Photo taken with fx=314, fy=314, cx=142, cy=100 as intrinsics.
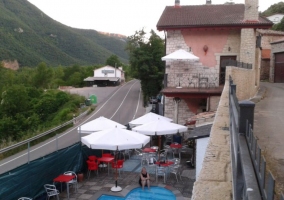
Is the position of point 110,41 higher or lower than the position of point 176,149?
higher

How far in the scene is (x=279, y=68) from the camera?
2720 centimetres

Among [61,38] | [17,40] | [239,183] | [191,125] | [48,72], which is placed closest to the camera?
[239,183]

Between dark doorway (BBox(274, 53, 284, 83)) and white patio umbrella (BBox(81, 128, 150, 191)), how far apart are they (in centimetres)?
1922

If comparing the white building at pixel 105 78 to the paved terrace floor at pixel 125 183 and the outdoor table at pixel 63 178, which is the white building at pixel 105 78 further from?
the outdoor table at pixel 63 178

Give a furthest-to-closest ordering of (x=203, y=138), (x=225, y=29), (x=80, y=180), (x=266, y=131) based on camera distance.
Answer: (x=225, y=29) → (x=80, y=180) → (x=203, y=138) → (x=266, y=131)

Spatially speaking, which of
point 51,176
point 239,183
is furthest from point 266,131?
point 51,176

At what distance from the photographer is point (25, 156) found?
20.7 m

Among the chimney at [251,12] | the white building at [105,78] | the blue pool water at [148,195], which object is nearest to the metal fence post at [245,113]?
the blue pool water at [148,195]

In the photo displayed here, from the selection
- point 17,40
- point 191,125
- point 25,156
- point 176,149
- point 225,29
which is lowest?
point 25,156

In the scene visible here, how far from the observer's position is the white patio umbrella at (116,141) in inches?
443

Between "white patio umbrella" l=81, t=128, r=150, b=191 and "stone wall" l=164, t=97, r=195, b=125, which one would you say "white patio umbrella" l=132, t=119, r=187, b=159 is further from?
"stone wall" l=164, t=97, r=195, b=125

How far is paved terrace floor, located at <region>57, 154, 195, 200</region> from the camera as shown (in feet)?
36.0

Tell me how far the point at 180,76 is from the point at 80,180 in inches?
369

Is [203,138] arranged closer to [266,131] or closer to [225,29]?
[266,131]
